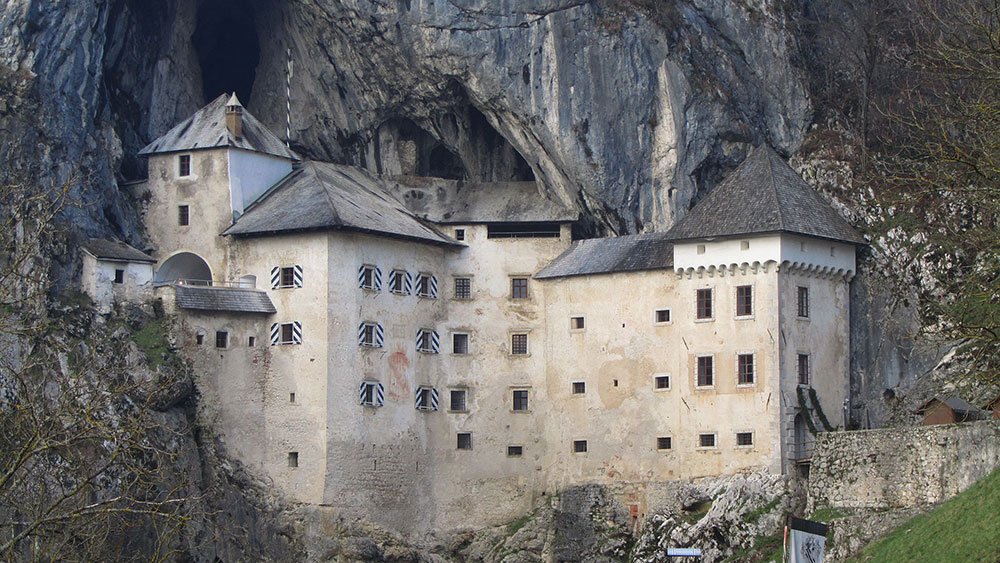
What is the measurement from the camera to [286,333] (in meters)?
76.6

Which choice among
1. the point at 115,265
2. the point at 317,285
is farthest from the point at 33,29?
the point at 317,285

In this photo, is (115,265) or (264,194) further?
(264,194)

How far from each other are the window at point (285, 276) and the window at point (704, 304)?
1600 cm

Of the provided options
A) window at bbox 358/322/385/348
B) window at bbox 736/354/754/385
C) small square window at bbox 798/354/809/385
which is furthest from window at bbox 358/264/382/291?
small square window at bbox 798/354/809/385

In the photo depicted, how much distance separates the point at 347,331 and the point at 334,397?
276 cm

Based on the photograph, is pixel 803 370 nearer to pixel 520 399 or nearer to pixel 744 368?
pixel 744 368

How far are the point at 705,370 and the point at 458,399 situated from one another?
11.1 meters

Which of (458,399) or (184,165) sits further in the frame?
(184,165)

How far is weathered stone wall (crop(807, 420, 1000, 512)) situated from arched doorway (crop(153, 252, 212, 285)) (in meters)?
27.0

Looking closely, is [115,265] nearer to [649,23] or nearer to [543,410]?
[543,410]

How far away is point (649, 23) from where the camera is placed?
80188 mm

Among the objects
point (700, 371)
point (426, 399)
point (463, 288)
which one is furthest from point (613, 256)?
point (426, 399)

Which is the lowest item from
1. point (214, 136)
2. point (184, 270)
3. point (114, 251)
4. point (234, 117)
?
point (184, 270)

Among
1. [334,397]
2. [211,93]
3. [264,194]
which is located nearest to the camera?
[334,397]
